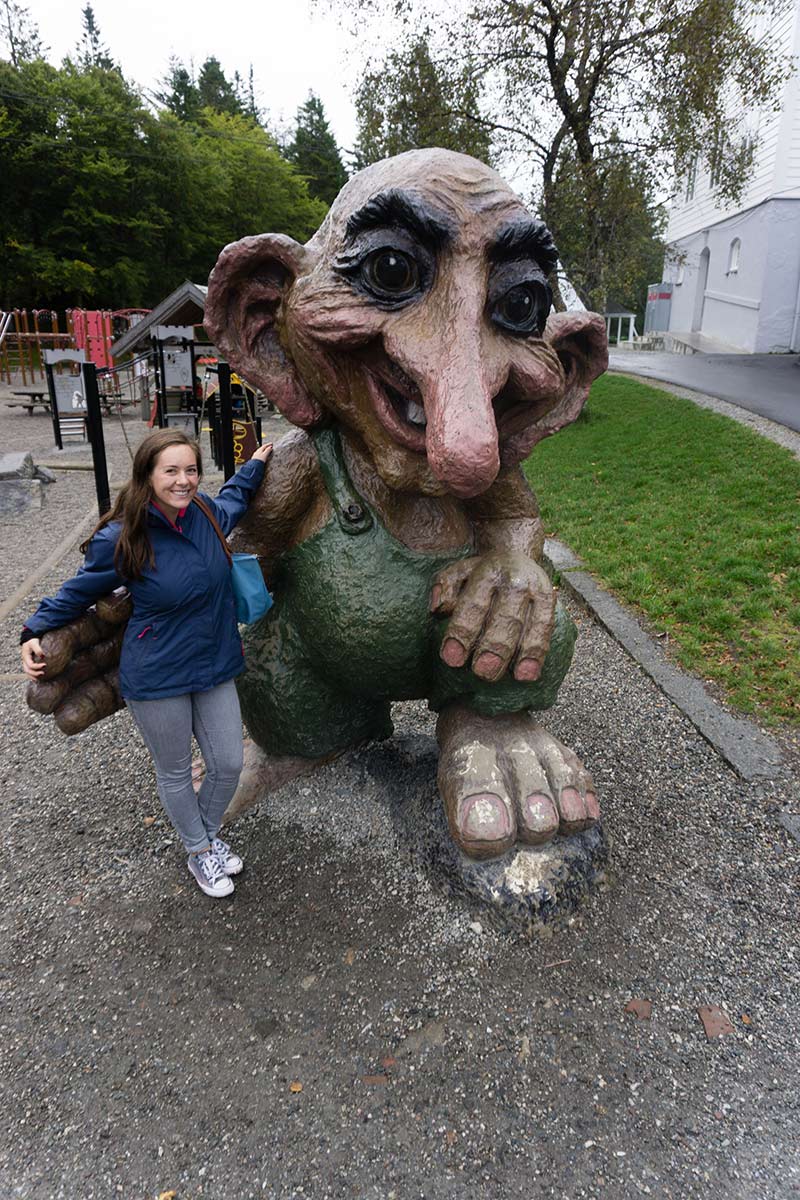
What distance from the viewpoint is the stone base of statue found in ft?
6.66

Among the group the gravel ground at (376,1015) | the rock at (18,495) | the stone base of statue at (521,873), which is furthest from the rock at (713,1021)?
the rock at (18,495)

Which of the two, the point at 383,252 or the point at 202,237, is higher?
the point at 202,237

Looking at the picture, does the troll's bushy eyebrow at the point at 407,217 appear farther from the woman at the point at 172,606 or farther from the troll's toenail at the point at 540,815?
the troll's toenail at the point at 540,815

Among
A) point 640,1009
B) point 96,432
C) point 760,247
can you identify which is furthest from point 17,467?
point 760,247

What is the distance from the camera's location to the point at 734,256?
819 inches

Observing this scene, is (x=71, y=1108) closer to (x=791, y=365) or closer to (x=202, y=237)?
(x=791, y=365)

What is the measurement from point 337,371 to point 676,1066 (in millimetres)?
1671

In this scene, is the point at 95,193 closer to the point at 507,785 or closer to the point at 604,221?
the point at 604,221

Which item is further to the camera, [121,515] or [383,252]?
[121,515]

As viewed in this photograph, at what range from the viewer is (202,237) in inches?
1160

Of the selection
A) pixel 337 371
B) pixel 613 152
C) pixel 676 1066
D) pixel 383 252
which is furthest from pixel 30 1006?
pixel 613 152

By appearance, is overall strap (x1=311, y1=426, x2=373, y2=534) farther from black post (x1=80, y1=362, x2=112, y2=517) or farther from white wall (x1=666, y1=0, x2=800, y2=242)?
white wall (x1=666, y1=0, x2=800, y2=242)

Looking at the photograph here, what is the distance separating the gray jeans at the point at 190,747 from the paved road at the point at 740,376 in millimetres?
9001

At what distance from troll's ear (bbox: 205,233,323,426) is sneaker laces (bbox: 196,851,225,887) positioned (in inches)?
46.4
